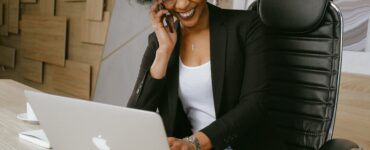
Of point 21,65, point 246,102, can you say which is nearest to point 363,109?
point 246,102

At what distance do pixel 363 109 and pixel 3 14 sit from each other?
454cm

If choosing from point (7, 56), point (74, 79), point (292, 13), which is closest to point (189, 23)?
point (292, 13)

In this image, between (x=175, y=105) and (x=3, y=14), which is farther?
(x=3, y=14)

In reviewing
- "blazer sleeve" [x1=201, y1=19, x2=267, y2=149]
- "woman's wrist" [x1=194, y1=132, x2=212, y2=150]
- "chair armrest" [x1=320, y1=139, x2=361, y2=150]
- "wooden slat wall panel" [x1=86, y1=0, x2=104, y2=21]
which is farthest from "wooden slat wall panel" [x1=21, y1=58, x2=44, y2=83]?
"chair armrest" [x1=320, y1=139, x2=361, y2=150]

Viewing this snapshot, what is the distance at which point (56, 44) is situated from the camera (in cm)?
388

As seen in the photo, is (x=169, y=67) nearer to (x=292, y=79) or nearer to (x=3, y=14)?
(x=292, y=79)

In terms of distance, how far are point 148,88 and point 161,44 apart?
0.16 metres

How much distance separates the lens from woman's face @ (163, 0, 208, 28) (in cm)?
130

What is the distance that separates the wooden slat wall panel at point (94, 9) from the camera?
3170 mm

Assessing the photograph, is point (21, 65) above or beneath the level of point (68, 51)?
beneath

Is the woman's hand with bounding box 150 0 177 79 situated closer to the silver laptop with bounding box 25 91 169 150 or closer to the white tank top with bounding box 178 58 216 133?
the white tank top with bounding box 178 58 216 133

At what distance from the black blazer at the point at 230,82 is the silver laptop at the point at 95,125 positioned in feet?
1.68

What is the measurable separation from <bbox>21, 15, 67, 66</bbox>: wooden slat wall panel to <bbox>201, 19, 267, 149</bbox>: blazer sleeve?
2.75 m

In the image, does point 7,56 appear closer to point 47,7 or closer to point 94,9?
point 47,7
